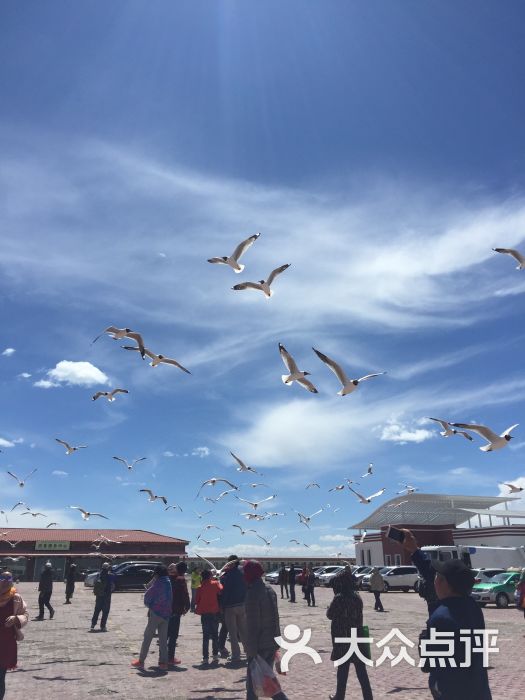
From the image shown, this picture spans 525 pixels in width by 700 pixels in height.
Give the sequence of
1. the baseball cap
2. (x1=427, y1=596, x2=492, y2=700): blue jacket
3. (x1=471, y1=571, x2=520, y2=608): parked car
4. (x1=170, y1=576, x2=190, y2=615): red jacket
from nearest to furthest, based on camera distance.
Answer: (x1=427, y1=596, x2=492, y2=700): blue jacket, the baseball cap, (x1=170, y1=576, x2=190, y2=615): red jacket, (x1=471, y1=571, x2=520, y2=608): parked car

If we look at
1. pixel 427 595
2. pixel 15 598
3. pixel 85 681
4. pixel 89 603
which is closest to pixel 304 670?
pixel 85 681

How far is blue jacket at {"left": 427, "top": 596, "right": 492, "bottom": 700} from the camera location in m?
3.46

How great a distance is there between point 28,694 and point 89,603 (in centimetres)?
1922

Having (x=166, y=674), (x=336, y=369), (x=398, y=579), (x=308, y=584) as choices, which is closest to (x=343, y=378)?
(x=336, y=369)

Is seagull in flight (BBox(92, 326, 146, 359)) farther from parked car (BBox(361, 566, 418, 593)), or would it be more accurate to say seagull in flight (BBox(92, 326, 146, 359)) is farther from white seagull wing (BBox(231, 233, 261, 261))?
parked car (BBox(361, 566, 418, 593))

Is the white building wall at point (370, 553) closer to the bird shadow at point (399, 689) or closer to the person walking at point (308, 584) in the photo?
the person walking at point (308, 584)

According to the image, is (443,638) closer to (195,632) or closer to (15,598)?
(15,598)

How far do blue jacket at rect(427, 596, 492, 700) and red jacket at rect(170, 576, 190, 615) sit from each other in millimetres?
8074

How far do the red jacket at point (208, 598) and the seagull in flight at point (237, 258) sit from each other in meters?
7.19

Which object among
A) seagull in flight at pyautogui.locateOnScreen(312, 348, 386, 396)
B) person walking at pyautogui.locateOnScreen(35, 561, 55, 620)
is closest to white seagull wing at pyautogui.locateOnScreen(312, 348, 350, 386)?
seagull in flight at pyautogui.locateOnScreen(312, 348, 386, 396)

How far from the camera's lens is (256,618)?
5906mm

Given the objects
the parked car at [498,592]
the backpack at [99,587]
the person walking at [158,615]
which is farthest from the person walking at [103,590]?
the parked car at [498,592]

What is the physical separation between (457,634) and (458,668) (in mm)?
184

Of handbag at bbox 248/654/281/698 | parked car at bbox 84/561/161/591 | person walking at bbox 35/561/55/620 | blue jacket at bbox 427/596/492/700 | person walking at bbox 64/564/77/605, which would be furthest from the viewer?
parked car at bbox 84/561/161/591
